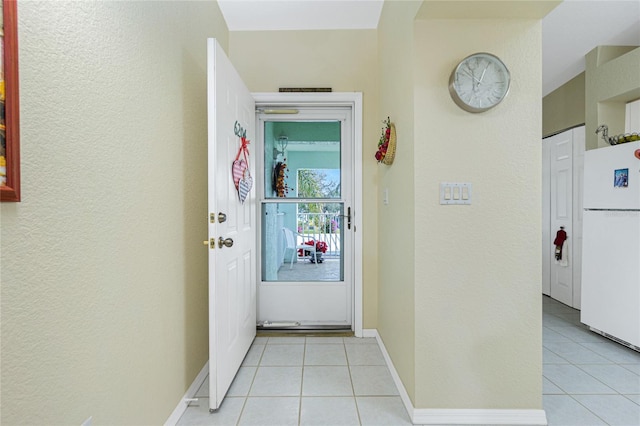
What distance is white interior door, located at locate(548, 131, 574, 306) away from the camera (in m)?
3.47

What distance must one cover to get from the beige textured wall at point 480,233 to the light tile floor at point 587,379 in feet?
1.01

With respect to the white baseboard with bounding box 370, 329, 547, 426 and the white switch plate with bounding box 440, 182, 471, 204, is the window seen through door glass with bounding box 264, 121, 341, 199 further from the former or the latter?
the white baseboard with bounding box 370, 329, 547, 426

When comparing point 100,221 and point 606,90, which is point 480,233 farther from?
point 606,90

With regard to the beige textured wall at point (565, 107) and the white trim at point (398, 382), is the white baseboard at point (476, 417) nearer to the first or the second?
the white trim at point (398, 382)

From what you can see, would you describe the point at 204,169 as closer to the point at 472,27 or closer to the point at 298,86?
the point at 298,86

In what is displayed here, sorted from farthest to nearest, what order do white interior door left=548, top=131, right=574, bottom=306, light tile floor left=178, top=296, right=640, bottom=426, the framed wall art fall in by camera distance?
white interior door left=548, top=131, right=574, bottom=306
light tile floor left=178, top=296, right=640, bottom=426
the framed wall art

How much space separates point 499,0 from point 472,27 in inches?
6.1

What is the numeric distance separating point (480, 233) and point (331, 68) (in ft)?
6.07

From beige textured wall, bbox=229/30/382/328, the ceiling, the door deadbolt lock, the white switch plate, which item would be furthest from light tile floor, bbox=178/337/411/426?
the ceiling

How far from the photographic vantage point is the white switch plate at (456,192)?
158 cm

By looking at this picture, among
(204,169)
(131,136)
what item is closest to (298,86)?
(204,169)

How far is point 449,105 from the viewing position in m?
1.58

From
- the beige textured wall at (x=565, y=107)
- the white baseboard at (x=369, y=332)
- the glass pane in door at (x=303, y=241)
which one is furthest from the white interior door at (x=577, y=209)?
the glass pane in door at (x=303, y=241)

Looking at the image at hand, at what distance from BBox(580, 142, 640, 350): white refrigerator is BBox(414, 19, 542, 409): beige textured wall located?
4.79ft
